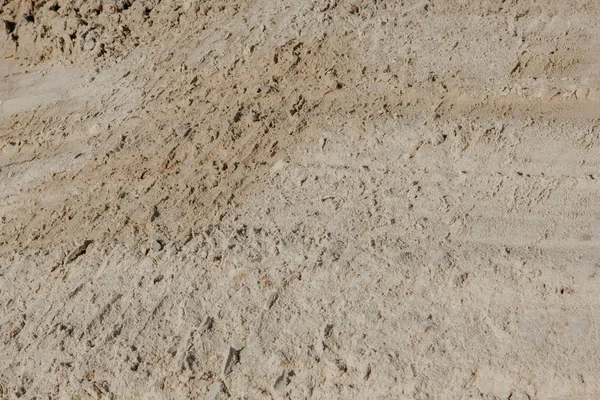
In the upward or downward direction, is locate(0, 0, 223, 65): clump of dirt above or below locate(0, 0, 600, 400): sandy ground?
above

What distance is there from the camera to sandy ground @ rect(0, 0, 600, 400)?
3.10m

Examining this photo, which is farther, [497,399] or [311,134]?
[311,134]

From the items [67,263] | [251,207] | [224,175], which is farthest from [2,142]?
[251,207]

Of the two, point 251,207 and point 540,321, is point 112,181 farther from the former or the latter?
point 540,321

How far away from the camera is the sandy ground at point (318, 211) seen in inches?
122

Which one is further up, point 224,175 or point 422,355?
point 224,175

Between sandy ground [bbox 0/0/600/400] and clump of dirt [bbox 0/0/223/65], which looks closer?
sandy ground [bbox 0/0/600/400]

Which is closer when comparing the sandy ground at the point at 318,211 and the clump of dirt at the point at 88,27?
the sandy ground at the point at 318,211

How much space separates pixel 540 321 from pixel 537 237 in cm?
53

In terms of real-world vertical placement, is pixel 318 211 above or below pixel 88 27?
below

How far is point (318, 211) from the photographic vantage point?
12.4 ft

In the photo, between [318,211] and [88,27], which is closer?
[318,211]

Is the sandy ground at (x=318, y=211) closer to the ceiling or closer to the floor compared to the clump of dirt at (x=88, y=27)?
closer to the floor

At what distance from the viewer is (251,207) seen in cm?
391
